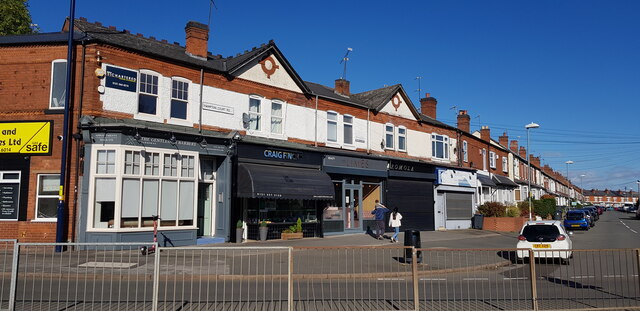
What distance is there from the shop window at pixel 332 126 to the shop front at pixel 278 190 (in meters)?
2.07

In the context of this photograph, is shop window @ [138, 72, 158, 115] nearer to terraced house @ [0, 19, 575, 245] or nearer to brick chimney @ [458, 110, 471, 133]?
terraced house @ [0, 19, 575, 245]

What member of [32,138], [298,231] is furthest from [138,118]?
[298,231]

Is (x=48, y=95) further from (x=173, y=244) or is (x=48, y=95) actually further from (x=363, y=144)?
(x=363, y=144)

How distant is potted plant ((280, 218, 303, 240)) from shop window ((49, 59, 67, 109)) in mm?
10004

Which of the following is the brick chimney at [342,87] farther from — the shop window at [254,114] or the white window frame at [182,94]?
the white window frame at [182,94]

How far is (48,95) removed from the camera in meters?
16.4

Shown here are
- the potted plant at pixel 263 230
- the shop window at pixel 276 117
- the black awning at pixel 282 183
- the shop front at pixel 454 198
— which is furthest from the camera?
the shop front at pixel 454 198

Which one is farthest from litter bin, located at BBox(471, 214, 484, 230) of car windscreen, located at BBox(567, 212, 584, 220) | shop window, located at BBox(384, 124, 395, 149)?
car windscreen, located at BBox(567, 212, 584, 220)

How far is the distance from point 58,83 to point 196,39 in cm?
577

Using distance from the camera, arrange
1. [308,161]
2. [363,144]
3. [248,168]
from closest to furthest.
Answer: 1. [248,168]
2. [308,161]
3. [363,144]

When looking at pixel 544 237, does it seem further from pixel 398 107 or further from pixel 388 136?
pixel 398 107

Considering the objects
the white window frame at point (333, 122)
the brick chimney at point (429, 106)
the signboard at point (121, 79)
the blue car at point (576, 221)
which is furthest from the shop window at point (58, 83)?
the blue car at point (576, 221)

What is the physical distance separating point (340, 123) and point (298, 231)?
6.47 m

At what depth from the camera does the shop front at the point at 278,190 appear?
61.5 ft
